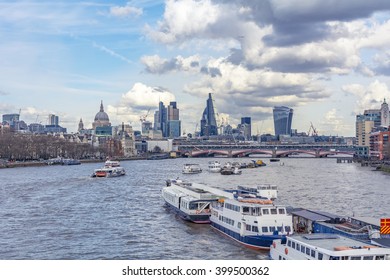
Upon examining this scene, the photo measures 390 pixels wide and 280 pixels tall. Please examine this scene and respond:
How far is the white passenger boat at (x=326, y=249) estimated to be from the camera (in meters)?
5.18

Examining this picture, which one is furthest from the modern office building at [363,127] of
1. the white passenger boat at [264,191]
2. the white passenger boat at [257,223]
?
the white passenger boat at [257,223]

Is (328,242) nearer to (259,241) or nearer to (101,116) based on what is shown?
(259,241)

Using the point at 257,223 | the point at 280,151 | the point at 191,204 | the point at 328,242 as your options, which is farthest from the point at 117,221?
the point at 280,151

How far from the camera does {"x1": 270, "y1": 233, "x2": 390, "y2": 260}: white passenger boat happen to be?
5.18 metres

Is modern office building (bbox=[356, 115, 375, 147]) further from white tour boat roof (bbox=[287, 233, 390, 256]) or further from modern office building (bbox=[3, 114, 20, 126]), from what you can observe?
white tour boat roof (bbox=[287, 233, 390, 256])

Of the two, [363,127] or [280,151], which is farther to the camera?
[363,127]

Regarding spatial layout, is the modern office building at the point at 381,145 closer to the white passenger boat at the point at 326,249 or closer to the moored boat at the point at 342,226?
the moored boat at the point at 342,226

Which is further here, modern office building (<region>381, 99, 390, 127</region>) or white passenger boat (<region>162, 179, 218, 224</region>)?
modern office building (<region>381, 99, 390, 127</region>)

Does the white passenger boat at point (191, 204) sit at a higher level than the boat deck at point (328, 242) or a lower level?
lower

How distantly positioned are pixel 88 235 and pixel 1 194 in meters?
7.08

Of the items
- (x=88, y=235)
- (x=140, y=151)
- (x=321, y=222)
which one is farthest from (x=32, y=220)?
(x=140, y=151)

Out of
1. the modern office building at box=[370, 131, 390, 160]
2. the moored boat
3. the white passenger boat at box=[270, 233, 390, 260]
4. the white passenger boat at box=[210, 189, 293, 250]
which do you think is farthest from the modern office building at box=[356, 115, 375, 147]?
the white passenger boat at box=[270, 233, 390, 260]

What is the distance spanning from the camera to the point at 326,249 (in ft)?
17.5

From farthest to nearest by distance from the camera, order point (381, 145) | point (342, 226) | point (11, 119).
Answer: point (11, 119)
point (381, 145)
point (342, 226)
